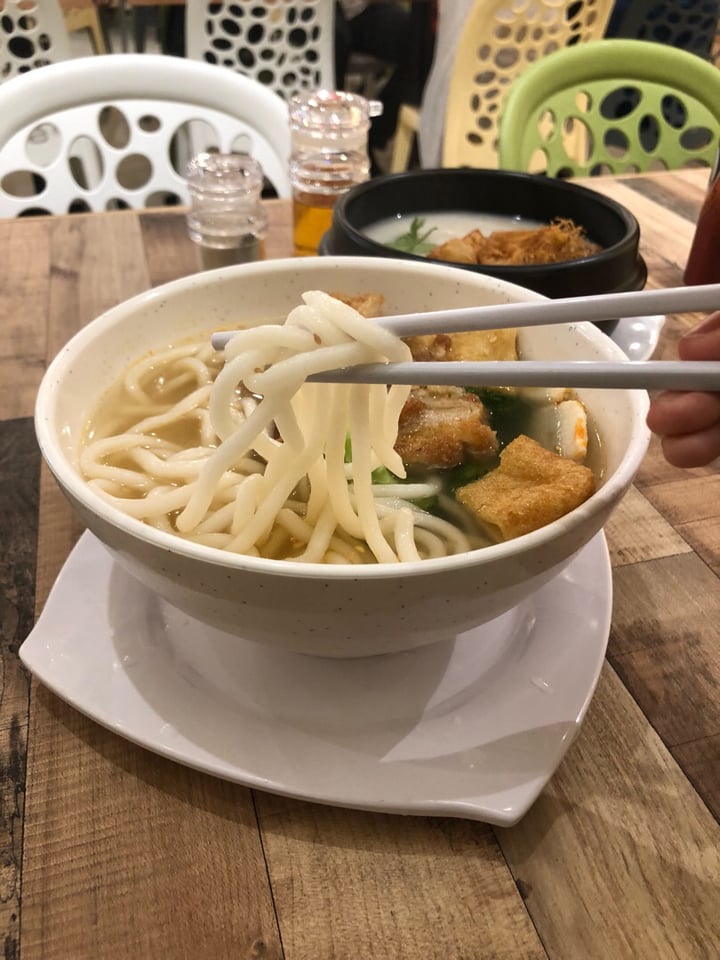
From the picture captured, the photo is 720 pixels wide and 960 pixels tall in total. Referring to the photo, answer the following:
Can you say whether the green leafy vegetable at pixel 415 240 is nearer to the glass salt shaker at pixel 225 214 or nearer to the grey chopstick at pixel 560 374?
the glass salt shaker at pixel 225 214

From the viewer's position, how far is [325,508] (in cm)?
85

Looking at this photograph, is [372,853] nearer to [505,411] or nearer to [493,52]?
[505,411]

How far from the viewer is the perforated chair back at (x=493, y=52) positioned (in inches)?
117

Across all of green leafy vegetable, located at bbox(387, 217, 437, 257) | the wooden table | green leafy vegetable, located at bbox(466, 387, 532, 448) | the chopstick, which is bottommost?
the wooden table

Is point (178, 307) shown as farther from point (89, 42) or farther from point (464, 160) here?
point (89, 42)

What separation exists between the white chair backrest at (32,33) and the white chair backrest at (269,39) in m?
0.50

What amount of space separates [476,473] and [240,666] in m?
0.38

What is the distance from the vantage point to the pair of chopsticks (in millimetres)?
595

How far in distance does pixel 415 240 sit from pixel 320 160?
11.6 inches

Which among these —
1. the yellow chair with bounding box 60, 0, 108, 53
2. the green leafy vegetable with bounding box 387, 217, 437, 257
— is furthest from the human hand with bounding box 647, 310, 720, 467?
the yellow chair with bounding box 60, 0, 108, 53

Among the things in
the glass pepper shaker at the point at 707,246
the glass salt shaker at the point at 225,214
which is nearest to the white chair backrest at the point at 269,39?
the glass salt shaker at the point at 225,214

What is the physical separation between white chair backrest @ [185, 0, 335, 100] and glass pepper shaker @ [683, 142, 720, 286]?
2.24m

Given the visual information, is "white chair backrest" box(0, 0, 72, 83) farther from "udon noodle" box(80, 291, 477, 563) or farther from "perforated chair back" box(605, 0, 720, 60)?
"perforated chair back" box(605, 0, 720, 60)

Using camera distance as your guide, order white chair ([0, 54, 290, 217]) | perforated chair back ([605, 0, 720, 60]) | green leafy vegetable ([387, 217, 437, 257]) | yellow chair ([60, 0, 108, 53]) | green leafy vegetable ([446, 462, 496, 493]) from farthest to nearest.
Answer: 1. perforated chair back ([605, 0, 720, 60])
2. yellow chair ([60, 0, 108, 53])
3. white chair ([0, 54, 290, 217])
4. green leafy vegetable ([387, 217, 437, 257])
5. green leafy vegetable ([446, 462, 496, 493])
